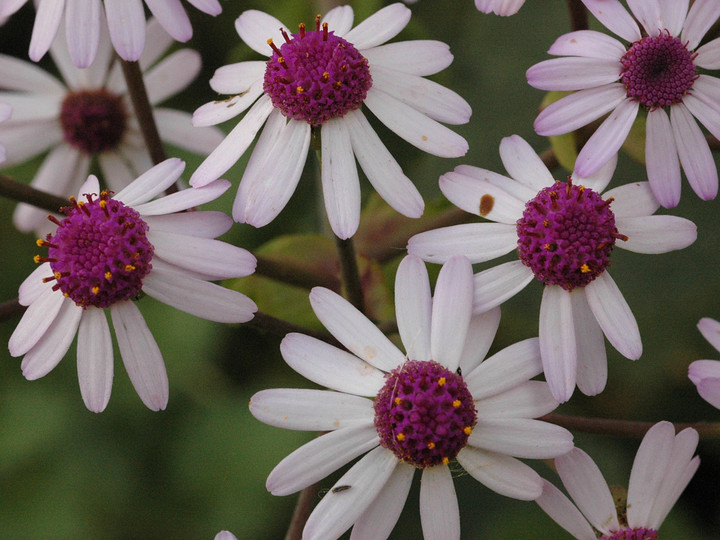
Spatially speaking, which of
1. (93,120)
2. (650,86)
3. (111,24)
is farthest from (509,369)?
(93,120)

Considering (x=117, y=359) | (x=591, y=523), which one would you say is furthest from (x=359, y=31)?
(x=117, y=359)

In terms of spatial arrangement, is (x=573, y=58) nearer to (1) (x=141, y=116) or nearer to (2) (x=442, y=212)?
(2) (x=442, y=212)

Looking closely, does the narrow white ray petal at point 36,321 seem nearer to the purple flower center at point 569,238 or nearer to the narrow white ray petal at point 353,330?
the narrow white ray petal at point 353,330

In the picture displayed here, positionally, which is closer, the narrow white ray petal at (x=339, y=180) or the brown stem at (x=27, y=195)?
the narrow white ray petal at (x=339, y=180)

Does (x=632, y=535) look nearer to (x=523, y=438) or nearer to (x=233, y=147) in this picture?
(x=523, y=438)

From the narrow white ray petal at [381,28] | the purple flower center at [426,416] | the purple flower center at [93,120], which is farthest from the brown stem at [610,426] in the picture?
the purple flower center at [93,120]

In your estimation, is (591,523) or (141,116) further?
(141,116)
